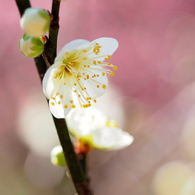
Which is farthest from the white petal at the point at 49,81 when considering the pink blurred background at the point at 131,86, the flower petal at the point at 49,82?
the pink blurred background at the point at 131,86

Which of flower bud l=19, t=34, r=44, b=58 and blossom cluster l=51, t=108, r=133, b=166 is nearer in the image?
flower bud l=19, t=34, r=44, b=58

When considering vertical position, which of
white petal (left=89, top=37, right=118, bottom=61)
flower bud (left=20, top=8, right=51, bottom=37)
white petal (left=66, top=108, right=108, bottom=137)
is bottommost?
white petal (left=66, top=108, right=108, bottom=137)

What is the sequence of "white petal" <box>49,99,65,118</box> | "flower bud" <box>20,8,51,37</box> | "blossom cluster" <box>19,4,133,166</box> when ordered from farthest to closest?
1. "blossom cluster" <box>19,4,133,166</box>
2. "white petal" <box>49,99,65,118</box>
3. "flower bud" <box>20,8,51,37</box>

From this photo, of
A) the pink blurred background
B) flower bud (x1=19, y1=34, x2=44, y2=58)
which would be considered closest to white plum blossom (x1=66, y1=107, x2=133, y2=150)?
flower bud (x1=19, y1=34, x2=44, y2=58)

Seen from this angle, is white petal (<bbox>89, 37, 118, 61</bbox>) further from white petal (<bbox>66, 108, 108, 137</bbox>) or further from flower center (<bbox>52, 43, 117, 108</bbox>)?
white petal (<bbox>66, 108, 108, 137</bbox>)

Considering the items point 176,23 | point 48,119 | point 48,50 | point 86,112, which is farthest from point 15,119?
point 48,50

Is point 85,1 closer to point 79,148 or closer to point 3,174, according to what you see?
point 3,174

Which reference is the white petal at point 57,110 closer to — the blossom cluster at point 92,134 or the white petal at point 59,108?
the white petal at point 59,108
